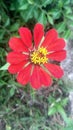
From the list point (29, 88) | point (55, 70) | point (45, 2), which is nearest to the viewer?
point (55, 70)

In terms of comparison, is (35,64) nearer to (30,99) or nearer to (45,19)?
(45,19)

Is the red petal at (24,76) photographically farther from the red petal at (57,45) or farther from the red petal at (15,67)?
the red petal at (57,45)

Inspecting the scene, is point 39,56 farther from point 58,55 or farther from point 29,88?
point 29,88

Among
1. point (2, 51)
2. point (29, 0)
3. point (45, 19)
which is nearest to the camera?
point (29, 0)

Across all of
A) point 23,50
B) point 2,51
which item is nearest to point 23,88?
point 2,51

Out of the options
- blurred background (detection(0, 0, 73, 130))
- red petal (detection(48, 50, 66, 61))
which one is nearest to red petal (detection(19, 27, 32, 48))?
red petal (detection(48, 50, 66, 61))

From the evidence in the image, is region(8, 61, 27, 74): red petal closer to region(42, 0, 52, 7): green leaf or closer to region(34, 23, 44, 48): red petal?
region(34, 23, 44, 48): red petal

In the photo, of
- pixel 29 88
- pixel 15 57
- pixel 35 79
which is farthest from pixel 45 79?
pixel 29 88
